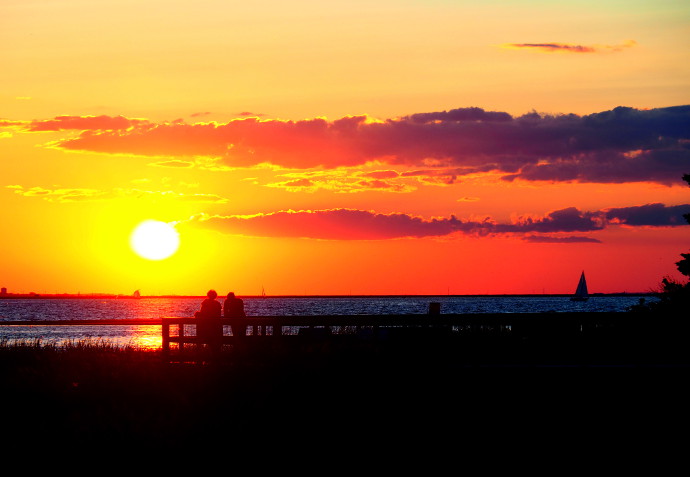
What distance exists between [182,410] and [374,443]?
141 inches

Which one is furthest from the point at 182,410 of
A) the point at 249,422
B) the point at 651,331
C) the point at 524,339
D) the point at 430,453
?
the point at 651,331

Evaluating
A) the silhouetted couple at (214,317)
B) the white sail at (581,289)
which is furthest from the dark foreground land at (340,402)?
the white sail at (581,289)

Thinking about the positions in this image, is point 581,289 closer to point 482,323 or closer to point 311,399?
point 482,323

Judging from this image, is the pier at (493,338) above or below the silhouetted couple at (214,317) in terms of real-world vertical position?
below

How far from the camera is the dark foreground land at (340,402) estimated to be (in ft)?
43.3

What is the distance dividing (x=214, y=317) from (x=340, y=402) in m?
9.39

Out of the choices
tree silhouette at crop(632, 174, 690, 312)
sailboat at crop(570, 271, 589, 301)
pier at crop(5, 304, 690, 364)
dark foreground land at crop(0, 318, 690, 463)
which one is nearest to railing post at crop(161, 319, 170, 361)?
pier at crop(5, 304, 690, 364)

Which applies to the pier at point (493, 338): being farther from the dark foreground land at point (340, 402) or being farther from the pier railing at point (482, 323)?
the dark foreground land at point (340, 402)

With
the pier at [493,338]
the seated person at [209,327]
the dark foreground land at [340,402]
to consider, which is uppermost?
A: the seated person at [209,327]

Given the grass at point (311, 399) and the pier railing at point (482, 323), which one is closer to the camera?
the grass at point (311, 399)

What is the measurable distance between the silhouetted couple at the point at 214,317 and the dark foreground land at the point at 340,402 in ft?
6.80

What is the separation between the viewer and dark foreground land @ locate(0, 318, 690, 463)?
520 inches

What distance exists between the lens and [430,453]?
12648 millimetres

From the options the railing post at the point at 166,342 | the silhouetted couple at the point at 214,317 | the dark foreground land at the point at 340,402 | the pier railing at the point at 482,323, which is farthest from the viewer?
the pier railing at the point at 482,323
